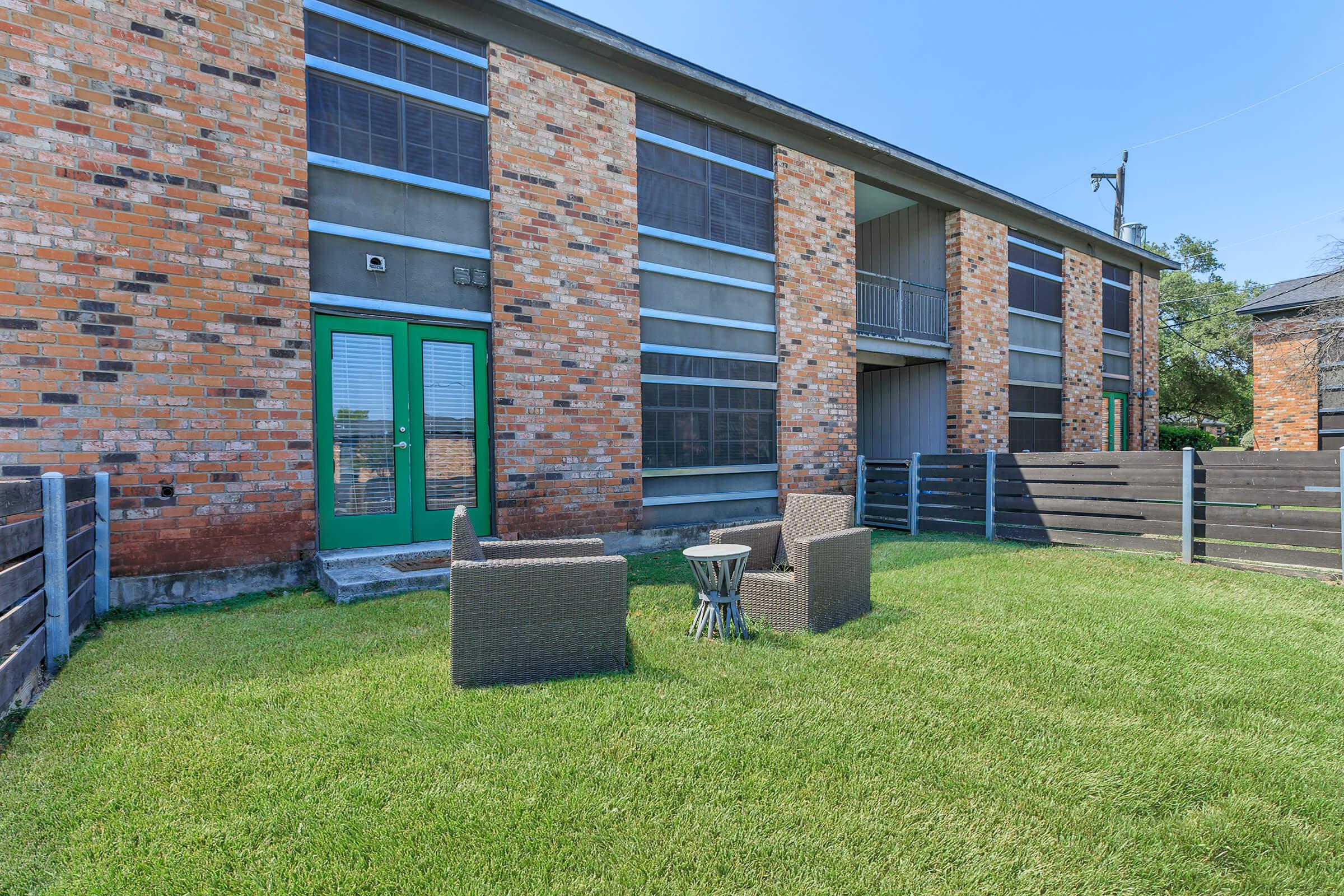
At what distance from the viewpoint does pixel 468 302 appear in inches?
256

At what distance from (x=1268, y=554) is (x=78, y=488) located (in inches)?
418

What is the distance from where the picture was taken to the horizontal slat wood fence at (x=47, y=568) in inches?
114

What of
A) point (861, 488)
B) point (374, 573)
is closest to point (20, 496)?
point (374, 573)

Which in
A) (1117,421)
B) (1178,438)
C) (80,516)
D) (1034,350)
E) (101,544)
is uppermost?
(1034,350)

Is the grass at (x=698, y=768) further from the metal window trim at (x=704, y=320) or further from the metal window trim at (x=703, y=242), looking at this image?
the metal window trim at (x=703, y=242)

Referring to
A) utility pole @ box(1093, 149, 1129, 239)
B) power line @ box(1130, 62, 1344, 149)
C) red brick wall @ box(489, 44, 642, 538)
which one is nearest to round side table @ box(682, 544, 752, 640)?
red brick wall @ box(489, 44, 642, 538)

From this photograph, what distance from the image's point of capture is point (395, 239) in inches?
239

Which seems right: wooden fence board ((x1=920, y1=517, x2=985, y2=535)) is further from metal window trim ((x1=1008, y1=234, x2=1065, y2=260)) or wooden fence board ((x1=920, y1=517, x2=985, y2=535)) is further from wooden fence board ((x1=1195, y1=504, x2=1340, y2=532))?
metal window trim ((x1=1008, y1=234, x2=1065, y2=260))

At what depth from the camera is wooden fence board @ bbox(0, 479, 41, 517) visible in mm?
2982

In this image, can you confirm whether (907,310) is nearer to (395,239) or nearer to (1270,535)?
(1270,535)

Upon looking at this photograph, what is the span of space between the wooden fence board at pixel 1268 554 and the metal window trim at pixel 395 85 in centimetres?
937

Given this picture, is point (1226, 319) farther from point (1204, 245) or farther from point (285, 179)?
point (285, 179)

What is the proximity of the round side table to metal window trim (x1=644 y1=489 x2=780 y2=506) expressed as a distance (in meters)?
3.63

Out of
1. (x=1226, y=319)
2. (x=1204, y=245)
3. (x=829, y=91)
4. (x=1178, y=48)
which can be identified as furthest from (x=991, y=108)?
(x=1204, y=245)
